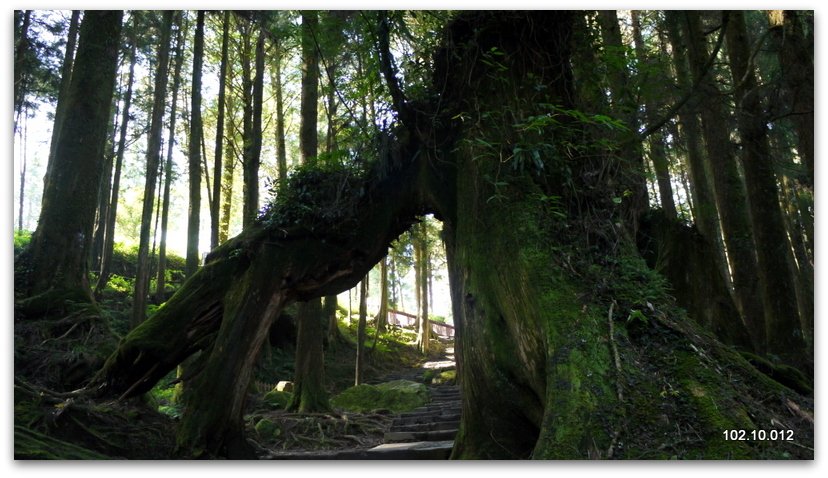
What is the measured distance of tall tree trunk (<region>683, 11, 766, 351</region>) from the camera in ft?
20.2

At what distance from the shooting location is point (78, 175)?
18.7 feet

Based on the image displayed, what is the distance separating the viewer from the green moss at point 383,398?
1009cm

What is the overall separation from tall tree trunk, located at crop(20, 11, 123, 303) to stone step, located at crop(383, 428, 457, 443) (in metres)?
4.26

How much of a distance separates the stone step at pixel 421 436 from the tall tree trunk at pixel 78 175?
4256 millimetres

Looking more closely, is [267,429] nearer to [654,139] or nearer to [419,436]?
[419,436]

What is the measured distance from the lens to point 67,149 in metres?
5.68

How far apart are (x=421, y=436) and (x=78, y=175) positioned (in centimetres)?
529

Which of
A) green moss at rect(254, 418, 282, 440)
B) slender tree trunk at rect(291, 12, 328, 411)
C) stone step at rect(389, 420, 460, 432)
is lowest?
stone step at rect(389, 420, 460, 432)

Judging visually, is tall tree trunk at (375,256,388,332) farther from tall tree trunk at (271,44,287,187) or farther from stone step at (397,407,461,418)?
stone step at (397,407,461,418)

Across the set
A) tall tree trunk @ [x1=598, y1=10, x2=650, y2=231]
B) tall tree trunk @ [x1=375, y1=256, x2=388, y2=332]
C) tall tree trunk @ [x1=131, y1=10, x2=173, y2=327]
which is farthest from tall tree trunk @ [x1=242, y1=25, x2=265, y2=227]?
tall tree trunk @ [x1=375, y1=256, x2=388, y2=332]

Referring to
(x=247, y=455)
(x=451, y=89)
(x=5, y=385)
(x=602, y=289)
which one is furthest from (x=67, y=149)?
(x=602, y=289)

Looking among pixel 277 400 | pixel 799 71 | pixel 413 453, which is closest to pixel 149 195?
pixel 277 400

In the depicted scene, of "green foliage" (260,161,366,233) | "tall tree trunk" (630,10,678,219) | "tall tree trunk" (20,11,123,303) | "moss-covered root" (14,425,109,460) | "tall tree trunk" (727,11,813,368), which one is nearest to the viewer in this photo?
"moss-covered root" (14,425,109,460)

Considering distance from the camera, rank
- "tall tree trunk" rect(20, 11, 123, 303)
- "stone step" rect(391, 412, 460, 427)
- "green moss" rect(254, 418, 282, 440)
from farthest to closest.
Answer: "stone step" rect(391, 412, 460, 427), "green moss" rect(254, 418, 282, 440), "tall tree trunk" rect(20, 11, 123, 303)
